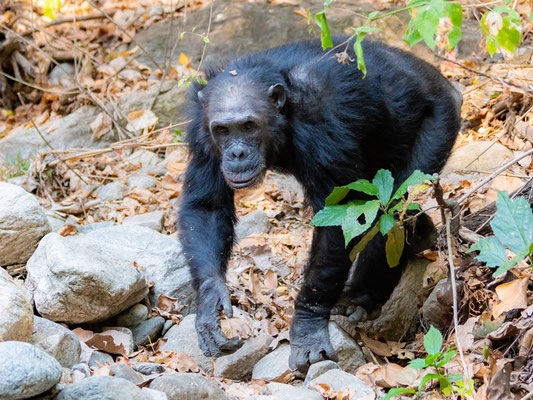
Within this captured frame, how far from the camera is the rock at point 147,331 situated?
6.81m

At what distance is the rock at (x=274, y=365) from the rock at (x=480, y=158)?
11.2 feet

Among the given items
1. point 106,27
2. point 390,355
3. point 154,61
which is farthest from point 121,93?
point 390,355

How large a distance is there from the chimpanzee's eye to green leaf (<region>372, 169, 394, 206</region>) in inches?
60.0

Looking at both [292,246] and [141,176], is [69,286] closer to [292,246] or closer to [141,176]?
[292,246]

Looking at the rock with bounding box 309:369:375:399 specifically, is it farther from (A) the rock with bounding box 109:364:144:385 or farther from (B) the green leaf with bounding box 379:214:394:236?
(A) the rock with bounding box 109:364:144:385

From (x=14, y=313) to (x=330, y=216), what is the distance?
2437mm

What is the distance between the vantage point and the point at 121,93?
42.3ft

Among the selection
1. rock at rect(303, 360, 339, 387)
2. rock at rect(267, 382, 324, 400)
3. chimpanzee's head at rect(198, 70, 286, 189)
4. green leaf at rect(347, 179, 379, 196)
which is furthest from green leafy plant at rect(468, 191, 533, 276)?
chimpanzee's head at rect(198, 70, 286, 189)

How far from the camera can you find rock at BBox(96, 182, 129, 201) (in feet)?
33.7

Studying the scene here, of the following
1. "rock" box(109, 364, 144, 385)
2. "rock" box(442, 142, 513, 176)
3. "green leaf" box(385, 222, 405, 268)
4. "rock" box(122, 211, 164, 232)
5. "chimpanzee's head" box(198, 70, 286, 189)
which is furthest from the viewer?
"rock" box(122, 211, 164, 232)

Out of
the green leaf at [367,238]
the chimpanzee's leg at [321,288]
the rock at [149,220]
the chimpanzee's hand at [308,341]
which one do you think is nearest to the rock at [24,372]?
the green leaf at [367,238]

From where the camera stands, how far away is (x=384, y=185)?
5.41m

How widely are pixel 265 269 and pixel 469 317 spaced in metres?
3.02

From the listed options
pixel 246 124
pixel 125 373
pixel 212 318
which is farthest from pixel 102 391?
pixel 246 124
